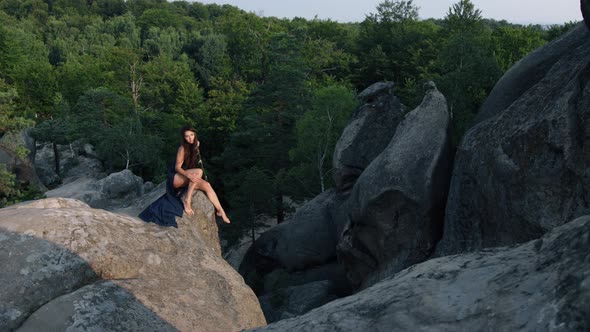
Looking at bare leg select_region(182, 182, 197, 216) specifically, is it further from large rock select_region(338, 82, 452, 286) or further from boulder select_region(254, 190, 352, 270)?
boulder select_region(254, 190, 352, 270)

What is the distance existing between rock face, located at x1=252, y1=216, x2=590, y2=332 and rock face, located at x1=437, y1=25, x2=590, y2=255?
20.3 ft

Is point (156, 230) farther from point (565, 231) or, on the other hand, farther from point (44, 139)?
point (44, 139)

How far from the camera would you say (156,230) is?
735 cm

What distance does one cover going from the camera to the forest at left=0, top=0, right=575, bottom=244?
84.8 feet

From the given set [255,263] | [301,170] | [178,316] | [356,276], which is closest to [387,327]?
[178,316]

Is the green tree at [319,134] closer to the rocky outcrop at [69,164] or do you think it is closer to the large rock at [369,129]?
the large rock at [369,129]

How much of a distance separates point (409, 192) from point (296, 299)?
287 inches

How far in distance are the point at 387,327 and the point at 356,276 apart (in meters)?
15.2

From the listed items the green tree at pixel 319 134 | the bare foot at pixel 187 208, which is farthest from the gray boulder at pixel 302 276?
the bare foot at pixel 187 208

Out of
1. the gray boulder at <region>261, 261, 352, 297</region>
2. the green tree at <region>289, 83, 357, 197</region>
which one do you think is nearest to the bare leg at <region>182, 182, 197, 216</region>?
the gray boulder at <region>261, 261, 352, 297</region>

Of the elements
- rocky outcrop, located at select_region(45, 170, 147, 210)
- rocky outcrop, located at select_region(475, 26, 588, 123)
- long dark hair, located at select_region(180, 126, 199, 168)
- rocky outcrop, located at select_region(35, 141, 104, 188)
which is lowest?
rocky outcrop, located at select_region(35, 141, 104, 188)

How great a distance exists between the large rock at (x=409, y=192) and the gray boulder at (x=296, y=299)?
3216 mm

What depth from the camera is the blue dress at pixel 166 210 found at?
7710 millimetres

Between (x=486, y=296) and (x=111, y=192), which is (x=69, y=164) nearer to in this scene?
(x=111, y=192)
